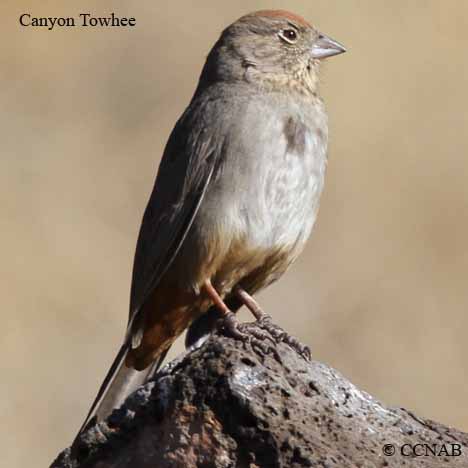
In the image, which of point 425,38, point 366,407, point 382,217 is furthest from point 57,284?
point 366,407

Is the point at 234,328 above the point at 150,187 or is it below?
below

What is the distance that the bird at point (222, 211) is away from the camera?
8344 millimetres

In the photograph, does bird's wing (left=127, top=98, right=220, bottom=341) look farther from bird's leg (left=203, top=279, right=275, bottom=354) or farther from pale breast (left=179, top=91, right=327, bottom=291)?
bird's leg (left=203, top=279, right=275, bottom=354)

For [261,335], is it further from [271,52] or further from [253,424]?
[271,52]

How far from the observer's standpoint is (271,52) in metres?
9.08

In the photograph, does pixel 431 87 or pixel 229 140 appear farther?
pixel 431 87

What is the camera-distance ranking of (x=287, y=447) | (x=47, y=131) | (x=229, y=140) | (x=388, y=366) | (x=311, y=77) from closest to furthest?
(x=287, y=447) < (x=229, y=140) < (x=311, y=77) < (x=388, y=366) < (x=47, y=131)

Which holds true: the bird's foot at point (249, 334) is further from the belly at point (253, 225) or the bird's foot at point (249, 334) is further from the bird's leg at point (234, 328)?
the belly at point (253, 225)

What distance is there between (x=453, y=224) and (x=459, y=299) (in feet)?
1.74

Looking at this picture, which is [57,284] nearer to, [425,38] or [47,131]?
[47,131]

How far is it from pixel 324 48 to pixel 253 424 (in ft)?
9.79

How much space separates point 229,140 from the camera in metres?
8.48

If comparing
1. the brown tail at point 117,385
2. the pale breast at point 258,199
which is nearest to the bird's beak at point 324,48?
the pale breast at point 258,199

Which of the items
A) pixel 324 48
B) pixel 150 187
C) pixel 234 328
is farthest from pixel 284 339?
pixel 150 187
